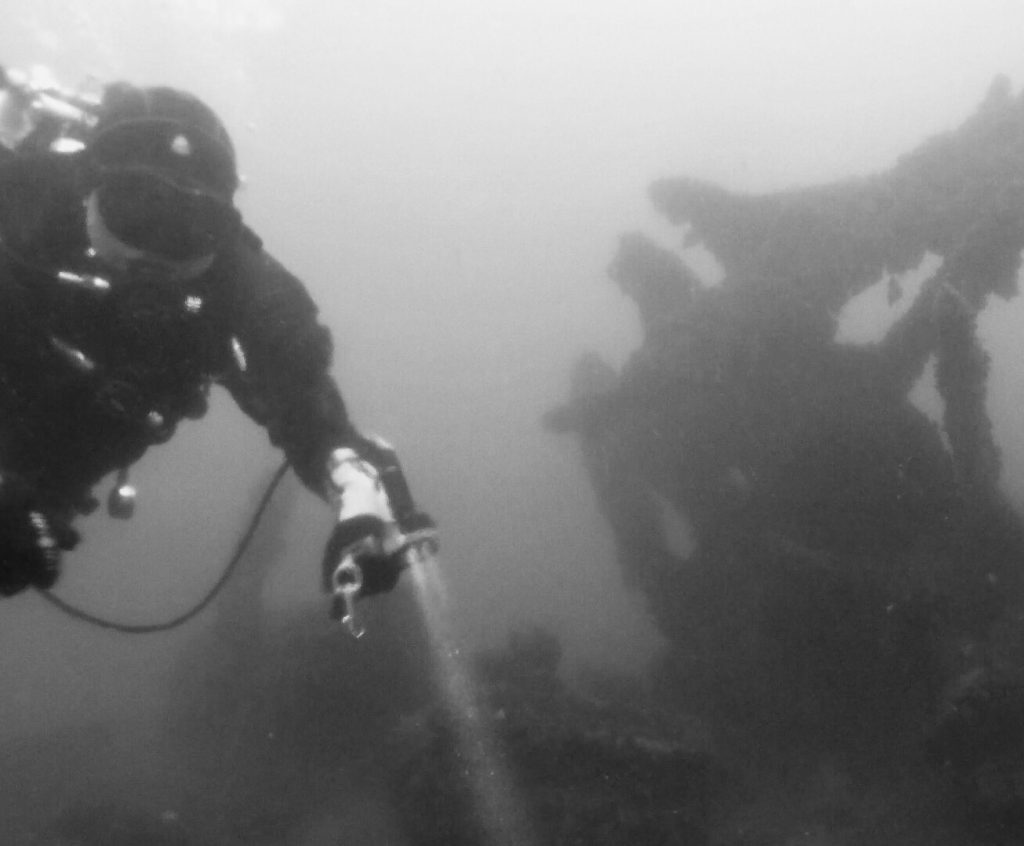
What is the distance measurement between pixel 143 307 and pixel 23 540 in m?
1.34

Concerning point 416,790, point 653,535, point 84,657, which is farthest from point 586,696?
point 84,657

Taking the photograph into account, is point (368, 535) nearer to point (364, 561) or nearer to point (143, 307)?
point (364, 561)

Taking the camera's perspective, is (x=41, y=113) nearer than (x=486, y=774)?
Yes

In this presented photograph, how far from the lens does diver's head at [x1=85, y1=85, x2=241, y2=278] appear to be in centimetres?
A: 361

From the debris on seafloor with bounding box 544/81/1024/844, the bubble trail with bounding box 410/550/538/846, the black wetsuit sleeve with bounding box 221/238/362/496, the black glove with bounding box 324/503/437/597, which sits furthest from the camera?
the debris on seafloor with bounding box 544/81/1024/844

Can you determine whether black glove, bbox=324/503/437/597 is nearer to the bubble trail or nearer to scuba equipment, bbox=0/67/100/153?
scuba equipment, bbox=0/67/100/153

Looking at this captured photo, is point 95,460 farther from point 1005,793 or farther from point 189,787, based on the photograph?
point 189,787

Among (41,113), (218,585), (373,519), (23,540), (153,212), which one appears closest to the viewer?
(23,540)

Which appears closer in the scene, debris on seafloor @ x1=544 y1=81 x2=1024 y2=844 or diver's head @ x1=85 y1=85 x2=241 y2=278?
diver's head @ x1=85 y1=85 x2=241 y2=278

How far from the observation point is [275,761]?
1198cm

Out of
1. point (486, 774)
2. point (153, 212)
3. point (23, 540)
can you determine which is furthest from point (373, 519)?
point (486, 774)

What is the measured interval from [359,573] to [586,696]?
7.72m

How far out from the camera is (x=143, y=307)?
3.68 metres

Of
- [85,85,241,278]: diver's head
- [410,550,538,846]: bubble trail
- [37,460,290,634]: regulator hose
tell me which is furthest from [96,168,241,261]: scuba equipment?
[410,550,538,846]: bubble trail
